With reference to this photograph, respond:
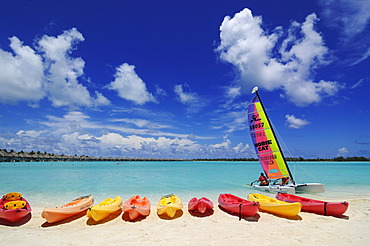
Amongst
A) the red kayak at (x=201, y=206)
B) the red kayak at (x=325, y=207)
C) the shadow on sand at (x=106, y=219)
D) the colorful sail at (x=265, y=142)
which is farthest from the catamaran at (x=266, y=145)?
the shadow on sand at (x=106, y=219)

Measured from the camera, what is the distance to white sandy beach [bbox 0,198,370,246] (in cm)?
542

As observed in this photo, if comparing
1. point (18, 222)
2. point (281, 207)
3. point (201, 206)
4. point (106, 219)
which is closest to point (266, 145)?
point (281, 207)

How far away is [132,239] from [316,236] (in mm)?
4772

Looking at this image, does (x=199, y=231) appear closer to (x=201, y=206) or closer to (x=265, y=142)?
(x=201, y=206)

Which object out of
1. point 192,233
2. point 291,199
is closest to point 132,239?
point 192,233

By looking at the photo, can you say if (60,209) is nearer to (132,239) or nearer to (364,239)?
(132,239)

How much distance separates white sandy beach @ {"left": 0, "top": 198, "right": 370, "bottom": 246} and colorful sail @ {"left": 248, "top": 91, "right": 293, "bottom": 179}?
5201 mm

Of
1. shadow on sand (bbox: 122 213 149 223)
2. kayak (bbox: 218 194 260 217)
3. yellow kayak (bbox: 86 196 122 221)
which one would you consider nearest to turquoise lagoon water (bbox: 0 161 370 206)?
shadow on sand (bbox: 122 213 149 223)

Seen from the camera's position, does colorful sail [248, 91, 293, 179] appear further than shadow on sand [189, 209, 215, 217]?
Yes

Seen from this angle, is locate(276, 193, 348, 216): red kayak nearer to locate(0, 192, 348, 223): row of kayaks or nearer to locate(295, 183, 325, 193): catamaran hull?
locate(0, 192, 348, 223): row of kayaks

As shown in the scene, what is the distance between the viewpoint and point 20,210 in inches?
264

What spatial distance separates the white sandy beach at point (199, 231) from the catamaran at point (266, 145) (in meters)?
5.08

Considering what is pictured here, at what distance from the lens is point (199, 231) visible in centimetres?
615

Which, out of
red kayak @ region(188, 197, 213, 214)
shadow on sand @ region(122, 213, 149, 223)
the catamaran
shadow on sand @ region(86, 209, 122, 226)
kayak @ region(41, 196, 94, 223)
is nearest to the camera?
kayak @ region(41, 196, 94, 223)
